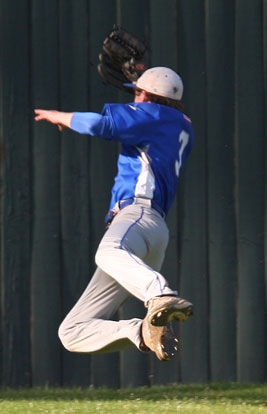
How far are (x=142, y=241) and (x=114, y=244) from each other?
19cm

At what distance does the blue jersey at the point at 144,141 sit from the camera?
6.10 metres

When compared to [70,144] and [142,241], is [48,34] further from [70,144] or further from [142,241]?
[142,241]

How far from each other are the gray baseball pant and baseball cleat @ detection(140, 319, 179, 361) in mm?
94

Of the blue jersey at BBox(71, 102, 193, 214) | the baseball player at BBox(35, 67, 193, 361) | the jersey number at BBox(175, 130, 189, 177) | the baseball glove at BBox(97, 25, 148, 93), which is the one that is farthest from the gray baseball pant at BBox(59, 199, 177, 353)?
the baseball glove at BBox(97, 25, 148, 93)

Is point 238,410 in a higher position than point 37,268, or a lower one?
lower

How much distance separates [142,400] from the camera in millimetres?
7336

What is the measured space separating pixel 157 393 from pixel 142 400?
408 millimetres

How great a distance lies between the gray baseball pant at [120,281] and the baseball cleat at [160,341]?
94mm

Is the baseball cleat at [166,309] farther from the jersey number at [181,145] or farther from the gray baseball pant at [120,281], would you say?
the jersey number at [181,145]

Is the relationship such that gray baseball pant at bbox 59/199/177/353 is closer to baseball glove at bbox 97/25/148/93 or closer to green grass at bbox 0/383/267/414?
green grass at bbox 0/383/267/414

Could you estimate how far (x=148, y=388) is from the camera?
319 inches

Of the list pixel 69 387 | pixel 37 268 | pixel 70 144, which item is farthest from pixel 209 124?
pixel 69 387

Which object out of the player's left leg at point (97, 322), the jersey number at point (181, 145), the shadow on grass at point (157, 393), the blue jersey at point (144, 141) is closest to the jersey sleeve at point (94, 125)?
the blue jersey at point (144, 141)

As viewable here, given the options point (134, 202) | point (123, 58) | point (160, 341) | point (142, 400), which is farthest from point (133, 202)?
point (142, 400)
